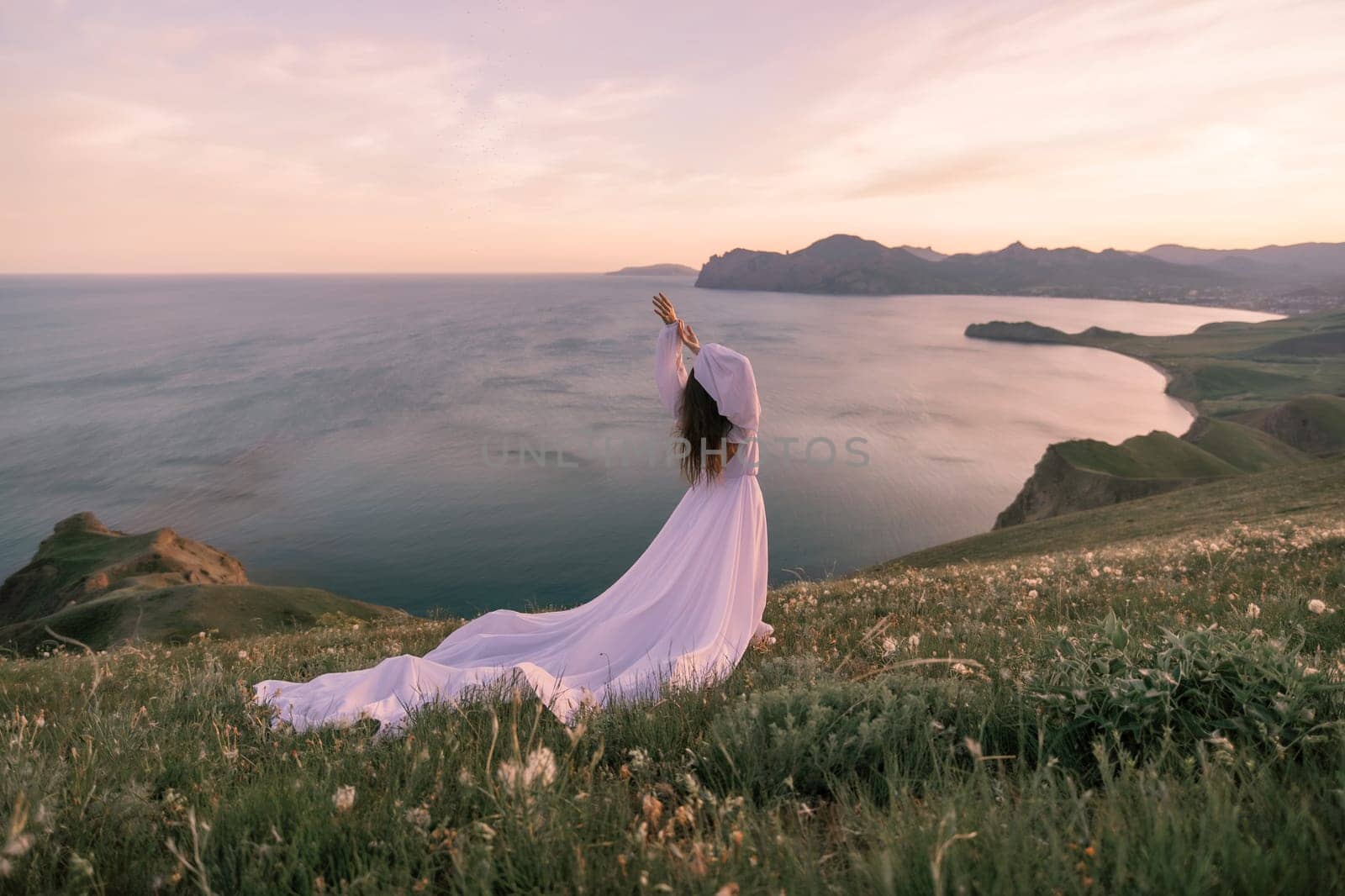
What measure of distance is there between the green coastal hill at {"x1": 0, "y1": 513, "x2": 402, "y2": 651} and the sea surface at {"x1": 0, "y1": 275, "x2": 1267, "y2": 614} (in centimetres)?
1220

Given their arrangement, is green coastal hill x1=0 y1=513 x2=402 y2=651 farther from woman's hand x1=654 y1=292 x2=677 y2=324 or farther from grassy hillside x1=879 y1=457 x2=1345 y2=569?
grassy hillside x1=879 y1=457 x2=1345 y2=569

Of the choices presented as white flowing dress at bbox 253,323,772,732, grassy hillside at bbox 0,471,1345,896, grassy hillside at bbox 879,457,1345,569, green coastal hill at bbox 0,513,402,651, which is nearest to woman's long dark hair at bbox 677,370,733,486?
white flowing dress at bbox 253,323,772,732

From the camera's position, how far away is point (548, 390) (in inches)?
4867

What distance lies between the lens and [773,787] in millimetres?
3246

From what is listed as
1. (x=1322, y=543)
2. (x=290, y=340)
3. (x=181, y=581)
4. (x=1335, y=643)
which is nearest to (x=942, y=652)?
(x=1335, y=643)

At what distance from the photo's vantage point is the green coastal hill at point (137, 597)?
1187 inches

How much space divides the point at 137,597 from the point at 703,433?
123 feet

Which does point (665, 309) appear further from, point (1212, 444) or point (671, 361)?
point (1212, 444)

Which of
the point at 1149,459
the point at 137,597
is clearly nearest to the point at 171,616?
the point at 137,597

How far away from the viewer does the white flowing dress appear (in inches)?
234

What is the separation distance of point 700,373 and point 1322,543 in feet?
32.8

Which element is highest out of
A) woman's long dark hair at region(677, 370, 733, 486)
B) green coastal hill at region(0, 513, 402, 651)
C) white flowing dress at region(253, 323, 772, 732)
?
woman's long dark hair at region(677, 370, 733, 486)

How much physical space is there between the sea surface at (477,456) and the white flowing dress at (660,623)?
25.2 metres

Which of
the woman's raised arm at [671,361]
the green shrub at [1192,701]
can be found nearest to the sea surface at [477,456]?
the woman's raised arm at [671,361]
